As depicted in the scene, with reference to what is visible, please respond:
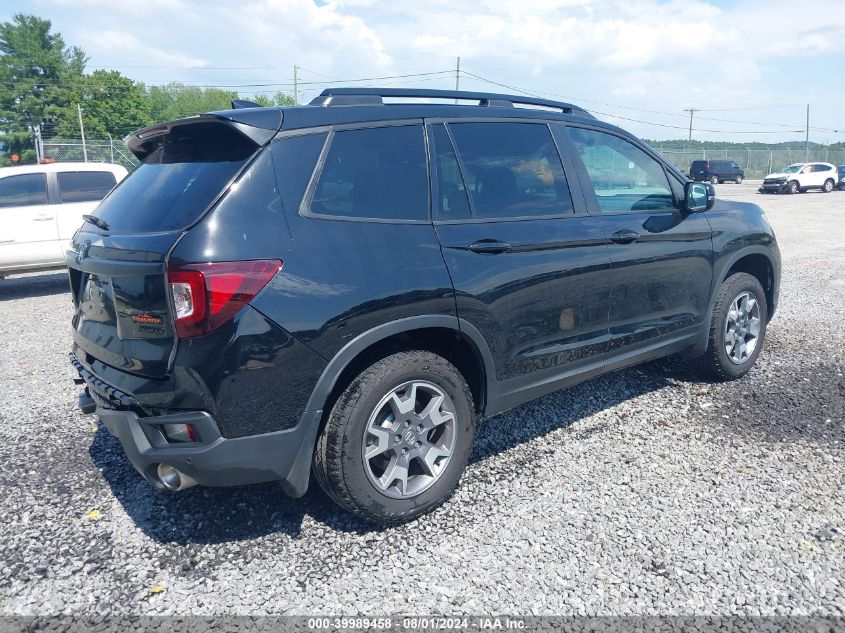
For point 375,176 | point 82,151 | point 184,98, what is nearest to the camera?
point 375,176

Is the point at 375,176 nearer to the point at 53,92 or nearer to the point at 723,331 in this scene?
the point at 723,331

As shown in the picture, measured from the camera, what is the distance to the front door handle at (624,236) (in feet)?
13.0

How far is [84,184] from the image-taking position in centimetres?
992

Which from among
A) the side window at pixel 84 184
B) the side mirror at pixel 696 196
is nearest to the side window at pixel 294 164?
the side mirror at pixel 696 196

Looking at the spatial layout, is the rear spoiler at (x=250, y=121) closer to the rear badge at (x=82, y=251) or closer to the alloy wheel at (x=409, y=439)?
the rear badge at (x=82, y=251)

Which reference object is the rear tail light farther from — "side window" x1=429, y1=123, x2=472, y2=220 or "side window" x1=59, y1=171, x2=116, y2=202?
"side window" x1=59, y1=171, x2=116, y2=202

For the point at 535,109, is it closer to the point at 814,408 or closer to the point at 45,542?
the point at 814,408

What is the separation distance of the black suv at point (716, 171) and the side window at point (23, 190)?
41.2 metres

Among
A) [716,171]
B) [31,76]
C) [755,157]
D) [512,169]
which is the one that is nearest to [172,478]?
[512,169]

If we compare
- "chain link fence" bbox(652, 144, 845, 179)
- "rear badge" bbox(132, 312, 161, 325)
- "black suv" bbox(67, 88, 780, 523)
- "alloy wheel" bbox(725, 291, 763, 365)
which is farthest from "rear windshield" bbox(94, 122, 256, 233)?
"chain link fence" bbox(652, 144, 845, 179)

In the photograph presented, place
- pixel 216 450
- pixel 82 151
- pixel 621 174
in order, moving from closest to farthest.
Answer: pixel 216 450 < pixel 621 174 < pixel 82 151

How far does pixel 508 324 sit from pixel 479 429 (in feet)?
3.82

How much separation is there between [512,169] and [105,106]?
70.1m

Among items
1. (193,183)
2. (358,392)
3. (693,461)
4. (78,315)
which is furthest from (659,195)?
(78,315)
